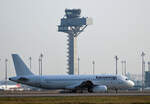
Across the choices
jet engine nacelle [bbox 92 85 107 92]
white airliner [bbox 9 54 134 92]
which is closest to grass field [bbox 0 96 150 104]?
jet engine nacelle [bbox 92 85 107 92]

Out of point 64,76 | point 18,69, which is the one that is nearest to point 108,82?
point 64,76

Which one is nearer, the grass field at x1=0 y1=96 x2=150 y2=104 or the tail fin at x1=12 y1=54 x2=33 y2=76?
the grass field at x1=0 y1=96 x2=150 y2=104

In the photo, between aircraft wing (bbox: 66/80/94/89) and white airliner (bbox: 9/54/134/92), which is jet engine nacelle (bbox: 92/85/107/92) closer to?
white airliner (bbox: 9/54/134/92)

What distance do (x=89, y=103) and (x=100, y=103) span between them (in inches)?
55.5

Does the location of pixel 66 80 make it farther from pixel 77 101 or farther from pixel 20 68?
pixel 77 101

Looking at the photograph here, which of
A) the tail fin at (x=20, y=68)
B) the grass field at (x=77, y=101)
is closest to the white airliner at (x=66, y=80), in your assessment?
the tail fin at (x=20, y=68)

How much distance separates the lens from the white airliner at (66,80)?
350ft

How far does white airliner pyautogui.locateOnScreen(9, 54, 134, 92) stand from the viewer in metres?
107

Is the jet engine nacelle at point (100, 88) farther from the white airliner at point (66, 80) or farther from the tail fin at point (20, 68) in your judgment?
the tail fin at point (20, 68)

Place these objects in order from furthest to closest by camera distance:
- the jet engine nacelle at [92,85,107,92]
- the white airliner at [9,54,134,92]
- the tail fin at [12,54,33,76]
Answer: the tail fin at [12,54,33,76] < the white airliner at [9,54,134,92] < the jet engine nacelle at [92,85,107,92]

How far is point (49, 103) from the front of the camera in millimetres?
68625

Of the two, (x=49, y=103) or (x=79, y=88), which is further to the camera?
(x=79, y=88)

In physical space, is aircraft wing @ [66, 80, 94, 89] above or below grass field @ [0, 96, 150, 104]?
above

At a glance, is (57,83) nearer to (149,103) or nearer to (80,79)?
(80,79)
